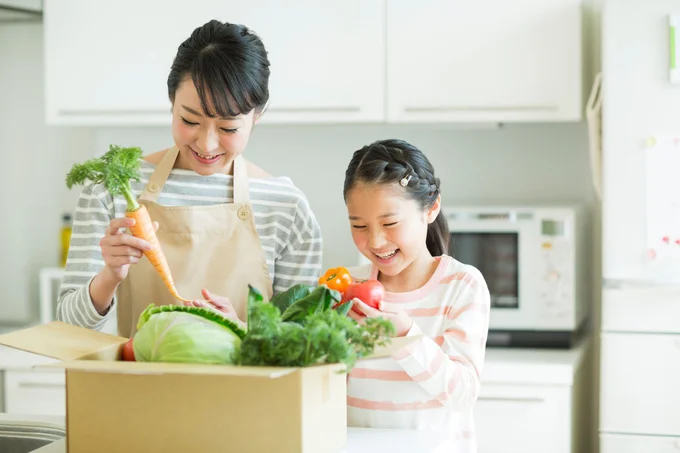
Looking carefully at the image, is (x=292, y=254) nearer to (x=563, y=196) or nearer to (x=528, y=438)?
(x=528, y=438)

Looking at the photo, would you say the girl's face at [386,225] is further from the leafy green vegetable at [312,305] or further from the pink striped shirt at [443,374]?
the leafy green vegetable at [312,305]

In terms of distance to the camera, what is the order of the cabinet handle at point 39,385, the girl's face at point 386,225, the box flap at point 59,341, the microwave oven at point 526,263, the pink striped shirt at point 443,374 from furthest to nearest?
the cabinet handle at point 39,385, the microwave oven at point 526,263, the girl's face at point 386,225, the pink striped shirt at point 443,374, the box flap at point 59,341

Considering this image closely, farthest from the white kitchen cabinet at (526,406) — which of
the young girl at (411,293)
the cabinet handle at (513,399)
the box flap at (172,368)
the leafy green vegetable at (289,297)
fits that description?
the box flap at (172,368)

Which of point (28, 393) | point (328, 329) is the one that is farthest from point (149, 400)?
point (28, 393)

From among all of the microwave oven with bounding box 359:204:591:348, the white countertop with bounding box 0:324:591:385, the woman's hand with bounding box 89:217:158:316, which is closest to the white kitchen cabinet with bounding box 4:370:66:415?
the white countertop with bounding box 0:324:591:385

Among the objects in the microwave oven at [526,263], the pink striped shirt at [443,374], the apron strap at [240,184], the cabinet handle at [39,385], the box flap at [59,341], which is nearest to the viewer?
the box flap at [59,341]

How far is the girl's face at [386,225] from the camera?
1.36 m

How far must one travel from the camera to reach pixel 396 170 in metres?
1.40

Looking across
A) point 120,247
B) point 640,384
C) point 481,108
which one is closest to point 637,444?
point 640,384

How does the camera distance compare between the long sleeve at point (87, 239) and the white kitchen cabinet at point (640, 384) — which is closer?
the long sleeve at point (87, 239)

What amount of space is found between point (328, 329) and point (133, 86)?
6.36ft

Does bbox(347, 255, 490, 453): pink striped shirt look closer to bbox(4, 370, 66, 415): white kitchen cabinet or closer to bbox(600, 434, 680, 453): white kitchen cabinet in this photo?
bbox(600, 434, 680, 453): white kitchen cabinet

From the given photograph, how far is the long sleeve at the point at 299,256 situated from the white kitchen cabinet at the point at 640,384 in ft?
3.48

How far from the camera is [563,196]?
278cm
